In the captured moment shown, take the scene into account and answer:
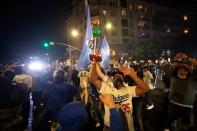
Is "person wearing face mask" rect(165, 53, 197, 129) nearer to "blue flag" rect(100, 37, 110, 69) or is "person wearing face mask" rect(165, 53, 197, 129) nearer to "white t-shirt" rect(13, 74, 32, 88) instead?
"white t-shirt" rect(13, 74, 32, 88)

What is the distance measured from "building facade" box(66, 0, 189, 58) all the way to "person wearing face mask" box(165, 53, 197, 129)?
60.9 metres

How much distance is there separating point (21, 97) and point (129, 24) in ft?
253

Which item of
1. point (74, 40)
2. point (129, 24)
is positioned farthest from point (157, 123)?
point (74, 40)

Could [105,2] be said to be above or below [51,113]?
above

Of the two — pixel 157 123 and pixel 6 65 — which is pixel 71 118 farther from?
pixel 6 65

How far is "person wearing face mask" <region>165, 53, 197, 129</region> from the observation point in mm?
7273

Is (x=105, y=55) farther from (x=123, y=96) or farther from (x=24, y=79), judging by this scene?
(x=123, y=96)

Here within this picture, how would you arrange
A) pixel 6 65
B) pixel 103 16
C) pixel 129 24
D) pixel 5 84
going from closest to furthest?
pixel 5 84
pixel 6 65
pixel 103 16
pixel 129 24

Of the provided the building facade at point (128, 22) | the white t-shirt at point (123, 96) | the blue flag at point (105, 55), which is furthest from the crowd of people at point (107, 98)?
the building facade at point (128, 22)

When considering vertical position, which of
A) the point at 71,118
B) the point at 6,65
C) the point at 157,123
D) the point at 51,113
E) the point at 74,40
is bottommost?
the point at 157,123

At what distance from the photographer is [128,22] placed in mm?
83125

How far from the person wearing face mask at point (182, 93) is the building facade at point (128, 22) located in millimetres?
60868

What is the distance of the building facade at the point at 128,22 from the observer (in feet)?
250

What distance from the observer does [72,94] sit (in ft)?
21.7
